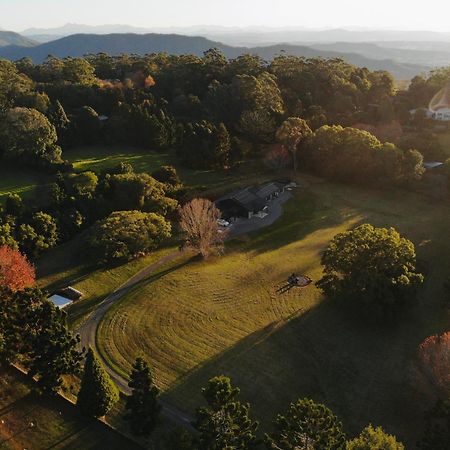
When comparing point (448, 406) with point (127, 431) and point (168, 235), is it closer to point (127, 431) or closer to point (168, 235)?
point (127, 431)

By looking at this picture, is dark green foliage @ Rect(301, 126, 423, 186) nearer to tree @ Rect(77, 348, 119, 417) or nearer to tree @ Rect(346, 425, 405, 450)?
tree @ Rect(346, 425, 405, 450)

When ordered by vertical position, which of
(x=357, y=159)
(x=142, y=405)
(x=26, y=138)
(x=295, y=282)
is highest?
(x=26, y=138)

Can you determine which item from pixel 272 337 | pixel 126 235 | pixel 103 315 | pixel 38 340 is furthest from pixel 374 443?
pixel 126 235

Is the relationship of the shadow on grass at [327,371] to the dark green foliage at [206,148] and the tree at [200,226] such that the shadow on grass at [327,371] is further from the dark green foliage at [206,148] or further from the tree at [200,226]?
the dark green foliage at [206,148]

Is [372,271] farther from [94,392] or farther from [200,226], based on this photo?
[94,392]

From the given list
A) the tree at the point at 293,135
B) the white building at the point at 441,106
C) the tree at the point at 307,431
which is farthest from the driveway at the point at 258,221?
the white building at the point at 441,106
